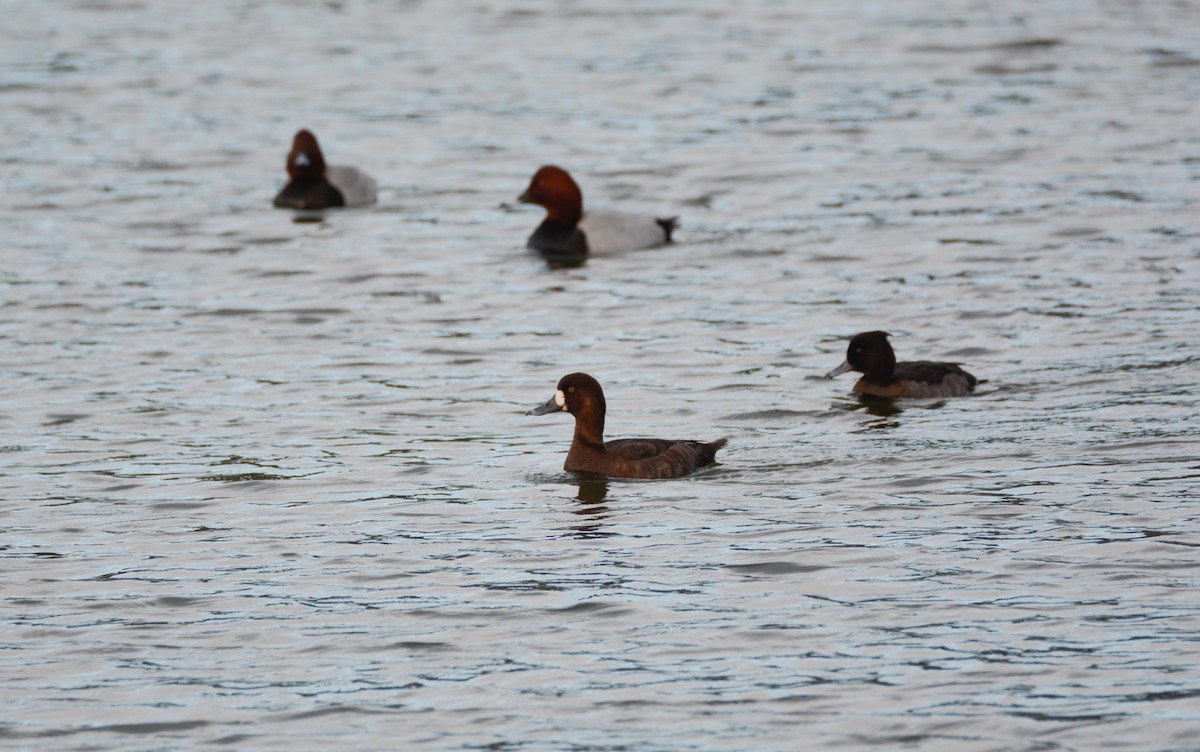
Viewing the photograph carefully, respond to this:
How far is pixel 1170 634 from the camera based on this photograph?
8.42 metres

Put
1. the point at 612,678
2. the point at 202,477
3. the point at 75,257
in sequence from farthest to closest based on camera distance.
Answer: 1. the point at 75,257
2. the point at 202,477
3. the point at 612,678

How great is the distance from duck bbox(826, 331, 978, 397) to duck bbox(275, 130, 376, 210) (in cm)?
1035

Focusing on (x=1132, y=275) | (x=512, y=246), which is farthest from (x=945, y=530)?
(x=512, y=246)

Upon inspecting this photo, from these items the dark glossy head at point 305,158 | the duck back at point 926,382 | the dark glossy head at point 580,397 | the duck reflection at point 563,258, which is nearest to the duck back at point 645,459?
the dark glossy head at point 580,397

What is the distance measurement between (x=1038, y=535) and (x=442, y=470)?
409 centimetres

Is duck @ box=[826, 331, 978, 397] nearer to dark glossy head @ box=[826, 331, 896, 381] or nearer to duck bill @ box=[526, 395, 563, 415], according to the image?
dark glossy head @ box=[826, 331, 896, 381]

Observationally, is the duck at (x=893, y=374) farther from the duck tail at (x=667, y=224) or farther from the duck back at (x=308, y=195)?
the duck back at (x=308, y=195)

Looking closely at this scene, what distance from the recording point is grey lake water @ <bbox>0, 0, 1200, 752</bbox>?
8.23m

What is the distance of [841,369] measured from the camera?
45.8 ft

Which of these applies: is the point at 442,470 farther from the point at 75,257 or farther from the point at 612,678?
the point at 75,257

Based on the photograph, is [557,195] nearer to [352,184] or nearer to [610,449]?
[352,184]

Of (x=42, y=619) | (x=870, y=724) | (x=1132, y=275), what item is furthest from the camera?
(x=1132, y=275)

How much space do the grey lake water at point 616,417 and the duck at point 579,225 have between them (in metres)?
0.28

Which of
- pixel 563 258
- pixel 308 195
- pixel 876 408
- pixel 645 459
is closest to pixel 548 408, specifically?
pixel 645 459
